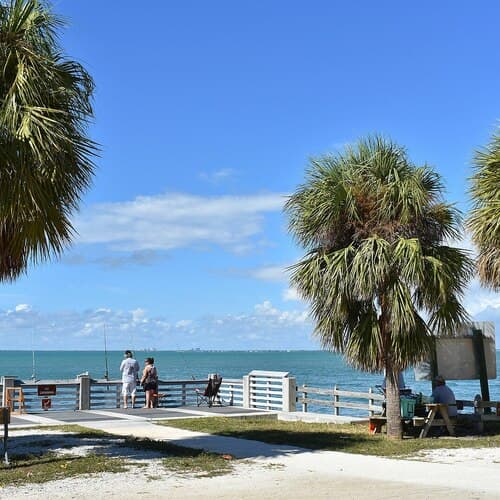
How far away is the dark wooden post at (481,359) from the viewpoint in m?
18.7

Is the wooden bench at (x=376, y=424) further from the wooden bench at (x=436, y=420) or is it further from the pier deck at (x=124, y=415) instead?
the pier deck at (x=124, y=415)

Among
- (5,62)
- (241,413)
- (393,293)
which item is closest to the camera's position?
(5,62)

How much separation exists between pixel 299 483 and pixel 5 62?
7052mm

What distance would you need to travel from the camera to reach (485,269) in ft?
53.6

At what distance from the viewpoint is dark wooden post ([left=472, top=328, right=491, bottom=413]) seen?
61.3ft

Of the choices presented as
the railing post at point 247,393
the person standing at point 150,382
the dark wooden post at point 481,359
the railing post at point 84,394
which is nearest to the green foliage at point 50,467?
the railing post at point 84,394

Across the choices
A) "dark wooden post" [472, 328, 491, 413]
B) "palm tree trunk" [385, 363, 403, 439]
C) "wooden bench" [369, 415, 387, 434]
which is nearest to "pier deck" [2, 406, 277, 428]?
"wooden bench" [369, 415, 387, 434]

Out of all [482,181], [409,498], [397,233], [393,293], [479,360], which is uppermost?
[482,181]

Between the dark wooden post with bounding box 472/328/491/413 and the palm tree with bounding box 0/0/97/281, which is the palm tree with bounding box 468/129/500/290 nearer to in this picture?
the dark wooden post with bounding box 472/328/491/413

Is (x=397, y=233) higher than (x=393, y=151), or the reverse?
(x=393, y=151)

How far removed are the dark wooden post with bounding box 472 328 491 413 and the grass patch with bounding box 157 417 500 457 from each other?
1.67 metres

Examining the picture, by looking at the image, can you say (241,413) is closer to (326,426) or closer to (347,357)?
(326,426)

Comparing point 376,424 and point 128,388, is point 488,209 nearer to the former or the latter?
point 376,424

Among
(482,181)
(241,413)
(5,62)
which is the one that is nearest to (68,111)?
(5,62)
